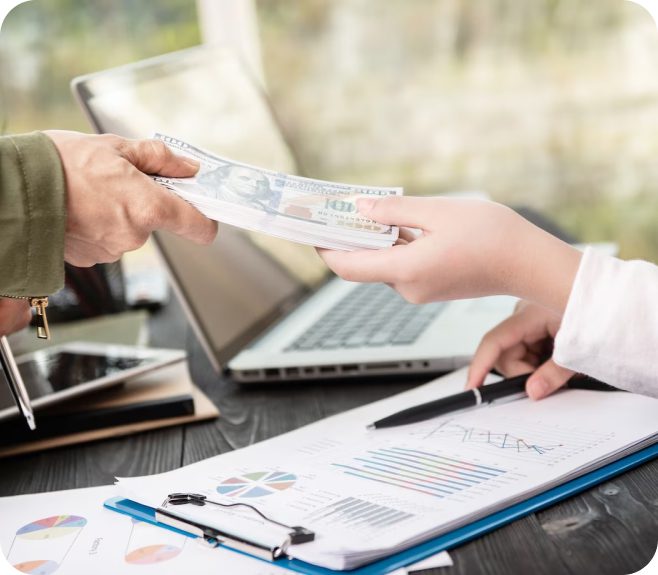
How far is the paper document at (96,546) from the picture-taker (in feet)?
2.02

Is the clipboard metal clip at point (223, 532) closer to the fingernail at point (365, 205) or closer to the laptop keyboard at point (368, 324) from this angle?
the fingernail at point (365, 205)

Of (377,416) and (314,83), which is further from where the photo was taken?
(314,83)

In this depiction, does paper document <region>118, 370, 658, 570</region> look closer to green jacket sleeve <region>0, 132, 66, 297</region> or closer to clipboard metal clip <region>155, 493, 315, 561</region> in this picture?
clipboard metal clip <region>155, 493, 315, 561</region>

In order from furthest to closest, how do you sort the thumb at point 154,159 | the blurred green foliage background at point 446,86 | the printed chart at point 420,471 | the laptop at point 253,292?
the blurred green foliage background at point 446,86 → the laptop at point 253,292 → the thumb at point 154,159 → the printed chart at point 420,471

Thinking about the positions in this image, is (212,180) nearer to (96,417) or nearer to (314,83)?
(96,417)

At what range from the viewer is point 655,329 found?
725mm

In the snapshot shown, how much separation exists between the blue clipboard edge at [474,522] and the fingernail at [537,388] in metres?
0.14

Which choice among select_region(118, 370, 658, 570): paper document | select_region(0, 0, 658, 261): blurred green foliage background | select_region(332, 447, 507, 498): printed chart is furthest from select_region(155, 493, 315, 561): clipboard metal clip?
select_region(0, 0, 658, 261): blurred green foliage background

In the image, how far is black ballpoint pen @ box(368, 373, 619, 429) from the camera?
86 cm

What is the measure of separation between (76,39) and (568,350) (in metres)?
2.86

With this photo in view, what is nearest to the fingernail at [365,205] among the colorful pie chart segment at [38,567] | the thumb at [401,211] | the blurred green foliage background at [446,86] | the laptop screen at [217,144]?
the thumb at [401,211]

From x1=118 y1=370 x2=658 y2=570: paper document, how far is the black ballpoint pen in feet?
0.03

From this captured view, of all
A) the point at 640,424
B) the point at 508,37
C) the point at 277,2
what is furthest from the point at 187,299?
the point at 508,37

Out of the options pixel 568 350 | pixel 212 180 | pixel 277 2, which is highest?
pixel 277 2
